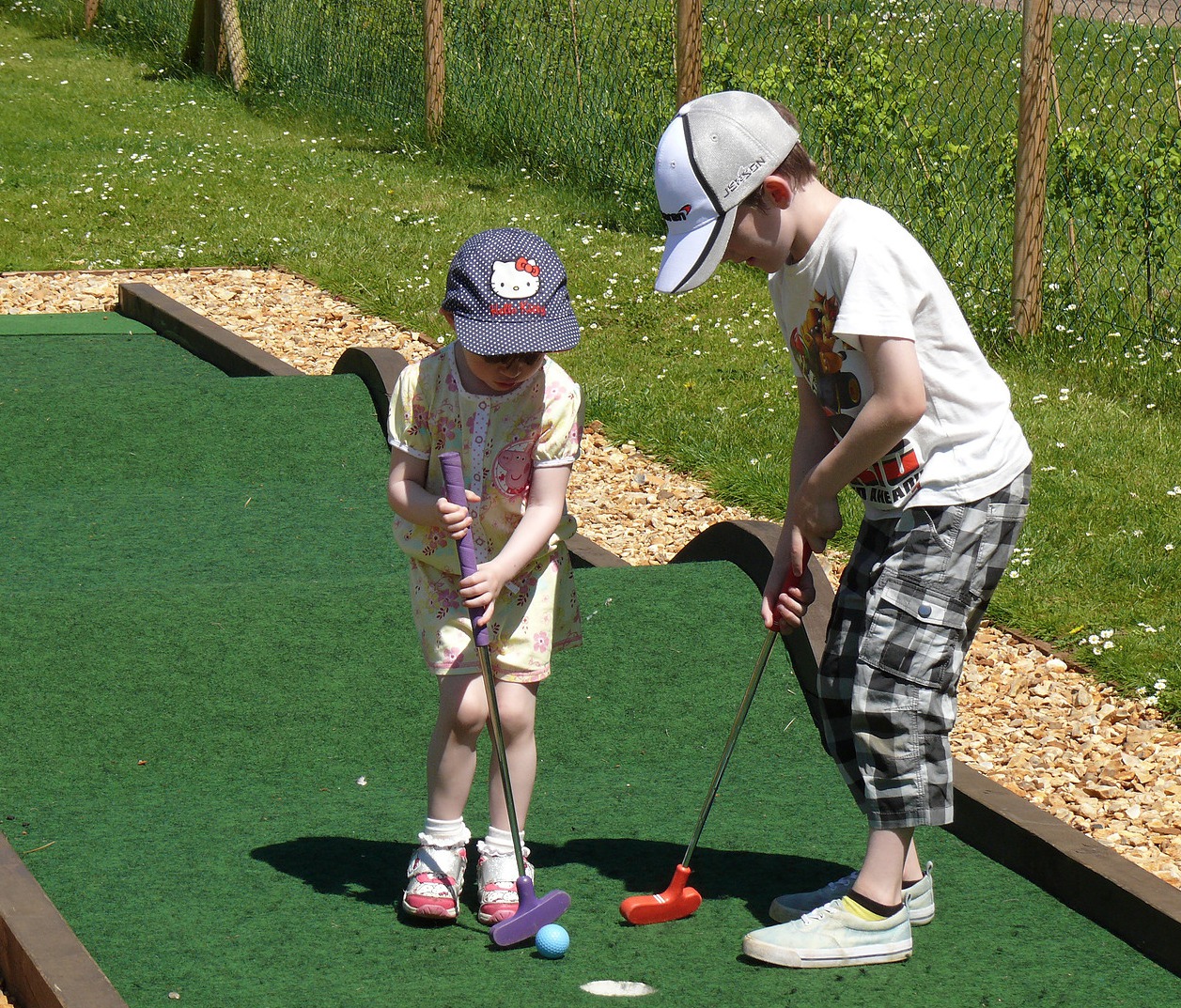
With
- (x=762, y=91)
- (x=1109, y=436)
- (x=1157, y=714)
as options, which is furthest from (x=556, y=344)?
(x=762, y=91)

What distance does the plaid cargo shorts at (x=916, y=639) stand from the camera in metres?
2.72

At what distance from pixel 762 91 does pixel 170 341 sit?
151 inches

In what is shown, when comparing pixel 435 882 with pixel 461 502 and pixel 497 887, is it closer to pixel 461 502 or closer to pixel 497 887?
pixel 497 887

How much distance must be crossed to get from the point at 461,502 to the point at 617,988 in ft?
2.98

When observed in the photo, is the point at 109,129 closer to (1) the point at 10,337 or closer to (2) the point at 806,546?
(1) the point at 10,337

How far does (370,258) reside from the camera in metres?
9.61

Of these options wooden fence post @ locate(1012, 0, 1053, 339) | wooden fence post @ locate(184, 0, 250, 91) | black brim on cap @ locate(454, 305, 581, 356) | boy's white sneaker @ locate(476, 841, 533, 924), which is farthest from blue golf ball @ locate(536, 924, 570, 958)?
wooden fence post @ locate(184, 0, 250, 91)

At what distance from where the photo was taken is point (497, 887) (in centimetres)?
296

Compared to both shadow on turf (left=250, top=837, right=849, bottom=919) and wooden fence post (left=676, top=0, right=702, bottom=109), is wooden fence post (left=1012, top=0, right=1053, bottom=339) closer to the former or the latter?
wooden fence post (left=676, top=0, right=702, bottom=109)

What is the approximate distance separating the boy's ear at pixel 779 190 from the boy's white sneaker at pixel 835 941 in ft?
4.20

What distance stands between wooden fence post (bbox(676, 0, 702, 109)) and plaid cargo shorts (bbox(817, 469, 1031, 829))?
22.5ft

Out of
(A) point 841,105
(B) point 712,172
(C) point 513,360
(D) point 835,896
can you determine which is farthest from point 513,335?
(A) point 841,105

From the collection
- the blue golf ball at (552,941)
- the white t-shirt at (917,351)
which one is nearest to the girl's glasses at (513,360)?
the white t-shirt at (917,351)

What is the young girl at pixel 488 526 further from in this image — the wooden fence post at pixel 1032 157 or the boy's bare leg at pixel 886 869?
the wooden fence post at pixel 1032 157
